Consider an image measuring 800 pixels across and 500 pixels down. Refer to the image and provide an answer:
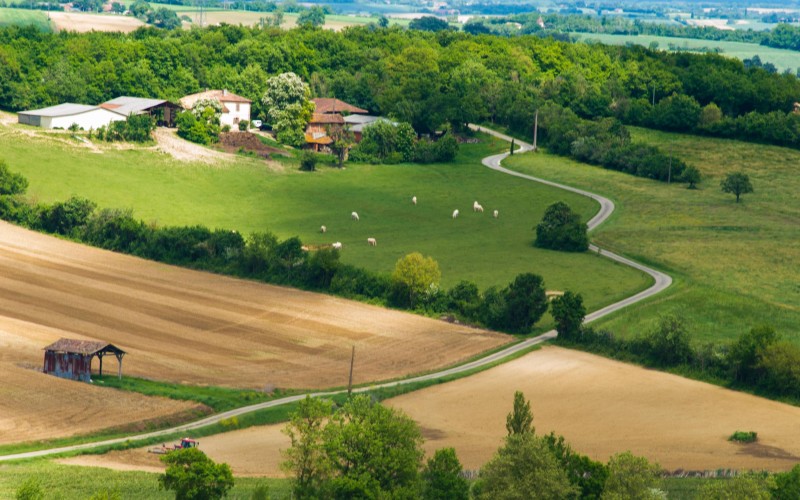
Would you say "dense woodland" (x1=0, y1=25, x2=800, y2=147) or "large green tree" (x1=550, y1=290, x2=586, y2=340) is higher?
"dense woodland" (x1=0, y1=25, x2=800, y2=147)

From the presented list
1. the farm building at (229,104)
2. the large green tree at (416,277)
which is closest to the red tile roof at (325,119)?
the farm building at (229,104)

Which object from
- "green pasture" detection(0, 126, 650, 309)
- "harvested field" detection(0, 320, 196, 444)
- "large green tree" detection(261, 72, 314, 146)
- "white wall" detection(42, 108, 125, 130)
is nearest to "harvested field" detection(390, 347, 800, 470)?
"harvested field" detection(0, 320, 196, 444)

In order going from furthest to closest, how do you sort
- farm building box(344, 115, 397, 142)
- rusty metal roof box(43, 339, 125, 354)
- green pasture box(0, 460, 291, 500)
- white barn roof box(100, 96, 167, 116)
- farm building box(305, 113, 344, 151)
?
farm building box(344, 115, 397, 142)
farm building box(305, 113, 344, 151)
white barn roof box(100, 96, 167, 116)
rusty metal roof box(43, 339, 125, 354)
green pasture box(0, 460, 291, 500)

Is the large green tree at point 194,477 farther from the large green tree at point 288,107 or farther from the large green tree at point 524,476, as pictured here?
the large green tree at point 288,107

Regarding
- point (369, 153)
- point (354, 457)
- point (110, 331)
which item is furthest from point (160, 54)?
point (354, 457)

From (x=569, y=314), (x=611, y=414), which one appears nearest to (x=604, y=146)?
(x=569, y=314)

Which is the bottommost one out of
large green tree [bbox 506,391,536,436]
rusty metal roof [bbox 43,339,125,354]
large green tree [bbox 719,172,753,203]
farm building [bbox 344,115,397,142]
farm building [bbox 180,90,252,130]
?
large green tree [bbox 719,172,753,203]

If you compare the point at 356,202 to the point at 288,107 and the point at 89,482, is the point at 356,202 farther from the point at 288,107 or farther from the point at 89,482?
the point at 89,482

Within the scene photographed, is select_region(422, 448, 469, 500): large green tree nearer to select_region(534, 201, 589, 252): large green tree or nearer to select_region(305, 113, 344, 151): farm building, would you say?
select_region(534, 201, 589, 252): large green tree
